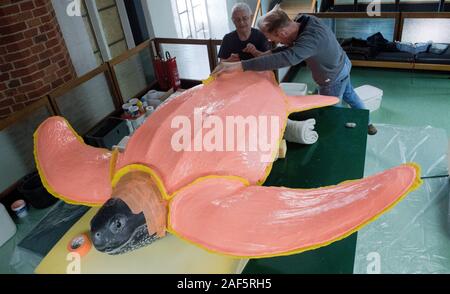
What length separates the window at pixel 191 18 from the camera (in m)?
5.48

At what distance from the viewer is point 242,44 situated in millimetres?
2588

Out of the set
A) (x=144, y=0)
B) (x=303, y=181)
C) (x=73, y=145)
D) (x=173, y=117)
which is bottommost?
(x=303, y=181)

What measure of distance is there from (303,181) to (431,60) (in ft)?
10.0

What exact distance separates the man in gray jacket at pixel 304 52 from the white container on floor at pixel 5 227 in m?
1.82

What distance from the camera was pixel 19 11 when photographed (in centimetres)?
267

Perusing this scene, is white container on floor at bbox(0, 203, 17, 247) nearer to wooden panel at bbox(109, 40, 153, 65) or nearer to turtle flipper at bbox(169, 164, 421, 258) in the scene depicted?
wooden panel at bbox(109, 40, 153, 65)

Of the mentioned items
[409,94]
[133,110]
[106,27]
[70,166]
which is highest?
[106,27]

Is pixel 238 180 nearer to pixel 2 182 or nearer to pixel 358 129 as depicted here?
pixel 358 129

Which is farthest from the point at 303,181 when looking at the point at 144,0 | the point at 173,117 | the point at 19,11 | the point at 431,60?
the point at 144,0

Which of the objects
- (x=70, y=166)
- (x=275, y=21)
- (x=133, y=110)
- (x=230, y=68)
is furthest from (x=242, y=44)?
(x=70, y=166)

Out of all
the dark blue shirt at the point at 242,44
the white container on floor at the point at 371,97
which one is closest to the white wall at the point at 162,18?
the dark blue shirt at the point at 242,44

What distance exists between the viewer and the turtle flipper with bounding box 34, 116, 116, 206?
1.48 m

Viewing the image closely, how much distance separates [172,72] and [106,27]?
1467mm

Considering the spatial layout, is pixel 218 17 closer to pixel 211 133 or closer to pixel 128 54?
pixel 128 54
